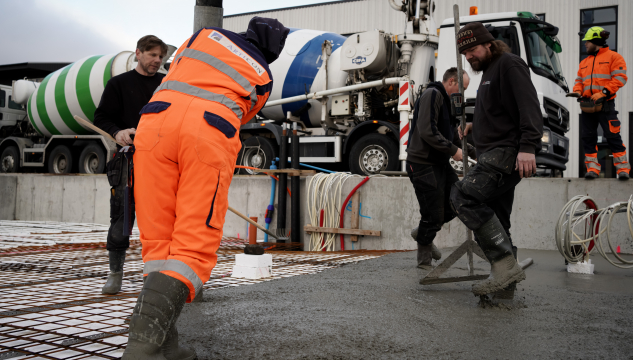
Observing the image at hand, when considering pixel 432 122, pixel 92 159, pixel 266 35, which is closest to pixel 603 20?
pixel 432 122

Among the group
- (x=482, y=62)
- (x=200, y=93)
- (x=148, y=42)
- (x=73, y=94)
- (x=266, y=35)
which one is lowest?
(x=200, y=93)

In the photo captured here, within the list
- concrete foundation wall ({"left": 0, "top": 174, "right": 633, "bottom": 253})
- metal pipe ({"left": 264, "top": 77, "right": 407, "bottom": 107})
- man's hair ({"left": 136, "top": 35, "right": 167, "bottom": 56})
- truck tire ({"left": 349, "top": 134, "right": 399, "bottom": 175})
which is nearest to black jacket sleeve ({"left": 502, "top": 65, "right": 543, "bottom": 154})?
man's hair ({"left": 136, "top": 35, "right": 167, "bottom": 56})

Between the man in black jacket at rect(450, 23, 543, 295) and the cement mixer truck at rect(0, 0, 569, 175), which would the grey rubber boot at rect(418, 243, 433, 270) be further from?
the cement mixer truck at rect(0, 0, 569, 175)

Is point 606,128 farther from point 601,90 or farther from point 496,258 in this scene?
point 496,258

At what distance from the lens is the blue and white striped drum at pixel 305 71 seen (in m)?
10.0

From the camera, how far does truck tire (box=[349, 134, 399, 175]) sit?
30.0 feet

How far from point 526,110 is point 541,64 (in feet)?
19.7

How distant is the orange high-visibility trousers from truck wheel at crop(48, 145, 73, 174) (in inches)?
509

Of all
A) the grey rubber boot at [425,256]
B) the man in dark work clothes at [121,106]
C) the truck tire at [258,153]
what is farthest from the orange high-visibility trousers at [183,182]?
the truck tire at [258,153]

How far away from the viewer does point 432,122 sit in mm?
4477

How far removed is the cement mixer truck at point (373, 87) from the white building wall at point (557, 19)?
334 inches

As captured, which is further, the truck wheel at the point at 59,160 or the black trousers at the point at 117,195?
the truck wheel at the point at 59,160

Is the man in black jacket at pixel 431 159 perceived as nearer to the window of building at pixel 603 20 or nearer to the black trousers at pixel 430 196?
the black trousers at pixel 430 196

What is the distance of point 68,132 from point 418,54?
9.98 meters
